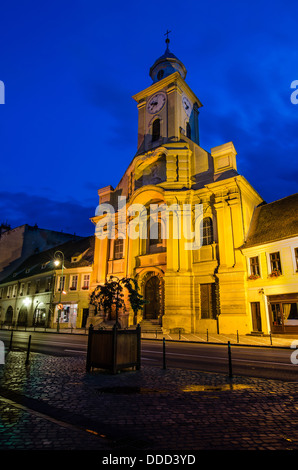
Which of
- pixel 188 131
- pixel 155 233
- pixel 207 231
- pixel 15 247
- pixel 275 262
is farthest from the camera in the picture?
pixel 15 247

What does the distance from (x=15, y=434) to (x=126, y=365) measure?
5.44m

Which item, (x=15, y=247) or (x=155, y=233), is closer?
(x=155, y=233)

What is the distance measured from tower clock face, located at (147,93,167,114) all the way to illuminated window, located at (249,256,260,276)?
74.8ft

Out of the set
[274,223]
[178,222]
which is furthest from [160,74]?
[274,223]

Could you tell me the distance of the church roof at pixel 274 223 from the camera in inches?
936

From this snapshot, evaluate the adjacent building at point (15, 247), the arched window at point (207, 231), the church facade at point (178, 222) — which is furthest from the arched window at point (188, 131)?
the adjacent building at point (15, 247)

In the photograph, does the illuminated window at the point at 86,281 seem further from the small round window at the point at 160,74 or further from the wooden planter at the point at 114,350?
the wooden planter at the point at 114,350

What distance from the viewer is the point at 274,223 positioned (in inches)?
1041

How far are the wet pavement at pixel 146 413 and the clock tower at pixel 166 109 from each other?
30989mm

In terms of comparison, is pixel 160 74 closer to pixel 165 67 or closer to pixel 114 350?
pixel 165 67

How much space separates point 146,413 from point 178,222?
25574 millimetres

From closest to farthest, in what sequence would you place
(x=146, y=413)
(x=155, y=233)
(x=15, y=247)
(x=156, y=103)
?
(x=146, y=413)
(x=155, y=233)
(x=156, y=103)
(x=15, y=247)

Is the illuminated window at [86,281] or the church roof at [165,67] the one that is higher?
the church roof at [165,67]

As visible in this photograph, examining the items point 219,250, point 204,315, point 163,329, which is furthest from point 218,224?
point 163,329
